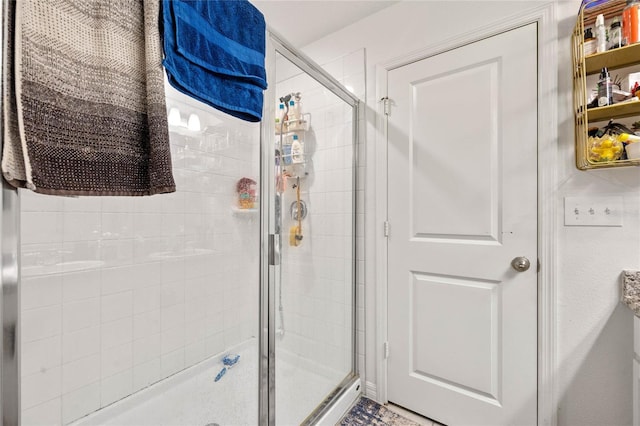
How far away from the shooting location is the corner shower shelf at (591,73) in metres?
1.08

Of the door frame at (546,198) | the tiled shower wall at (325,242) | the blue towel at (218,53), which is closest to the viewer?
the blue towel at (218,53)

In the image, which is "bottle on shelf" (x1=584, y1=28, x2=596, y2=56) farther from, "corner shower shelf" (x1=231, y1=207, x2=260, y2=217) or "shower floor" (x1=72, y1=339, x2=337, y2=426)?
"shower floor" (x1=72, y1=339, x2=337, y2=426)

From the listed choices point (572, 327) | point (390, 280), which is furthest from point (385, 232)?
point (572, 327)

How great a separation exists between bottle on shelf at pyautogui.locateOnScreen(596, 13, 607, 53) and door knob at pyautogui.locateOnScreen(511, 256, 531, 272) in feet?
2.86

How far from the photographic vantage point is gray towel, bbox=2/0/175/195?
0.54 m

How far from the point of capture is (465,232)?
1478 mm

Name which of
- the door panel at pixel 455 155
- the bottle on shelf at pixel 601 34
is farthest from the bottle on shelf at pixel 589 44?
the door panel at pixel 455 155

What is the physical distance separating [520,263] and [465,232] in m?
0.26

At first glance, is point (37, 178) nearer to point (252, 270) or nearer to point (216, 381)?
point (252, 270)

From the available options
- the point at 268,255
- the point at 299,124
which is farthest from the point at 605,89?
the point at 268,255

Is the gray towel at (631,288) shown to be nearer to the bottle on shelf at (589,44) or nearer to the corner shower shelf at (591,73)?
the corner shower shelf at (591,73)

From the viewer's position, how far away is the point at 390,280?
1703 mm

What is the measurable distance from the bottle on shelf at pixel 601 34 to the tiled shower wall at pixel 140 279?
1378mm

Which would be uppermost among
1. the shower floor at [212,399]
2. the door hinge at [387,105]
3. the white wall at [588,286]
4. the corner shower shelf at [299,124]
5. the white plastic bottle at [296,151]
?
the door hinge at [387,105]
